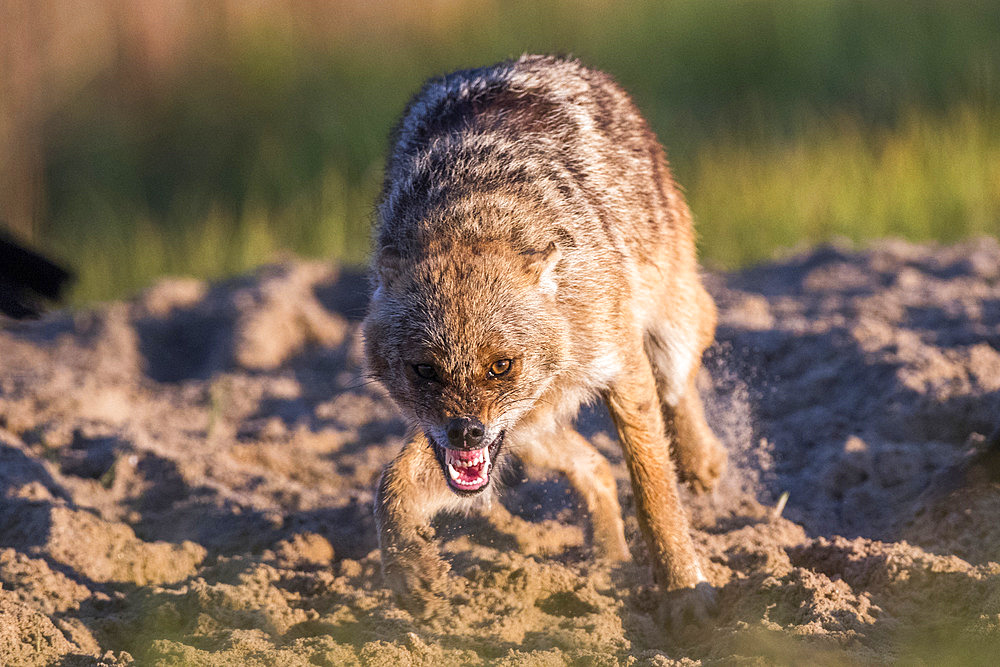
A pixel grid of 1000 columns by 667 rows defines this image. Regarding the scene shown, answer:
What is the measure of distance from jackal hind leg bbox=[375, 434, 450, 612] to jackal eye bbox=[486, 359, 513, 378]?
56 cm

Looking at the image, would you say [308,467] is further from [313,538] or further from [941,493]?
[941,493]

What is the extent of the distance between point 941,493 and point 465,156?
2.49 metres

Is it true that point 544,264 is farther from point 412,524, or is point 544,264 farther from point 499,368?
point 412,524

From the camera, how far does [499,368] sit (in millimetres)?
4059

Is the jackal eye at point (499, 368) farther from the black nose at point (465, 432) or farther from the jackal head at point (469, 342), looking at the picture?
the black nose at point (465, 432)

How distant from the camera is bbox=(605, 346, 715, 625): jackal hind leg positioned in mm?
4344

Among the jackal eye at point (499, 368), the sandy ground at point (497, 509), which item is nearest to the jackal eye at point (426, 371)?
the jackal eye at point (499, 368)

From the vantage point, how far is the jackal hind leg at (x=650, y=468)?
434 cm

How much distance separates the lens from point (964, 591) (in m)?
3.74

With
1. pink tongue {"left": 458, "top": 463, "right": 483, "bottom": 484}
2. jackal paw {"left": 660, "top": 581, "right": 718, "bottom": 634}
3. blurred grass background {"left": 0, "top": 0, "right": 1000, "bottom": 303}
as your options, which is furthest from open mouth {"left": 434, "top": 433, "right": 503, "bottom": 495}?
blurred grass background {"left": 0, "top": 0, "right": 1000, "bottom": 303}

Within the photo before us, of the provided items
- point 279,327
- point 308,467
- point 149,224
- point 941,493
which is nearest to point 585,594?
point 941,493

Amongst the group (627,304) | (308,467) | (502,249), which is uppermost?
(502,249)

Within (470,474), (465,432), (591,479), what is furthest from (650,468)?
(465,432)

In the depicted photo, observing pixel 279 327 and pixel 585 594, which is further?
pixel 279 327
